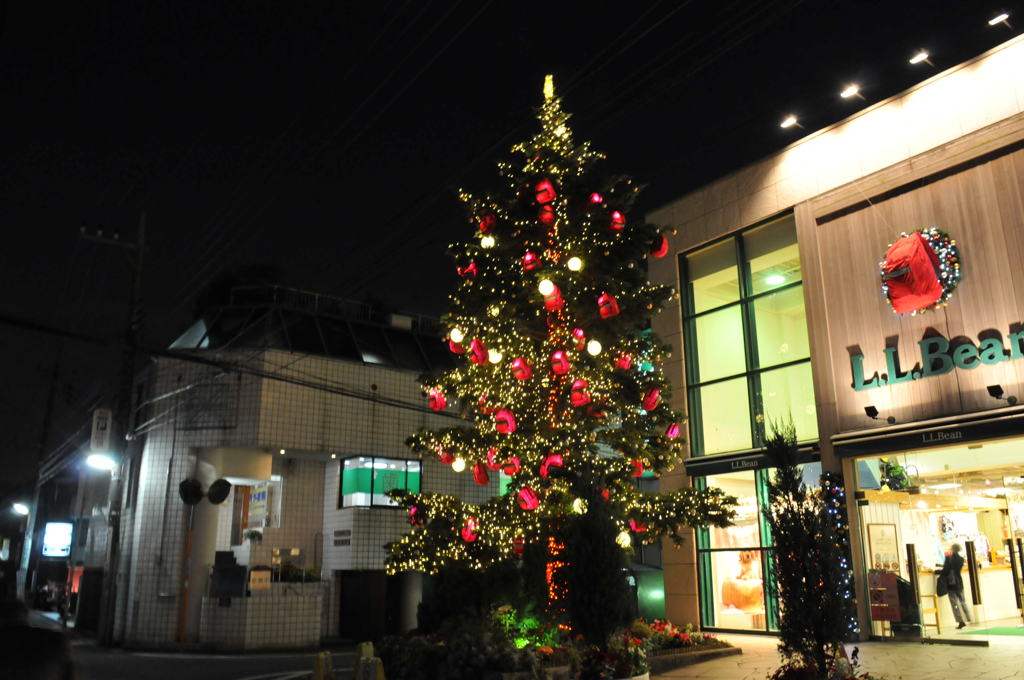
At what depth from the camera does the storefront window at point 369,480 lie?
23938mm

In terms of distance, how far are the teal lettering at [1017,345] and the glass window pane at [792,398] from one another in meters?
4.25

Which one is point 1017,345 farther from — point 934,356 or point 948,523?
point 948,523

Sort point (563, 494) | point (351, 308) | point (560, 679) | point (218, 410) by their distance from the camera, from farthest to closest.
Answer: point (351, 308)
point (218, 410)
point (563, 494)
point (560, 679)

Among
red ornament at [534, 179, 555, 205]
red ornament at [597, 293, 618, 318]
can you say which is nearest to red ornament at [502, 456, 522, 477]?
red ornament at [597, 293, 618, 318]

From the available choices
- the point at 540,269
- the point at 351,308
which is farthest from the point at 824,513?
the point at 351,308

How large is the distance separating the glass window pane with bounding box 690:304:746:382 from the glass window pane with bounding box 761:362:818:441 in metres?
0.89

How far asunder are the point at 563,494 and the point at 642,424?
75.3 inches

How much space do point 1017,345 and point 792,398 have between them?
489 cm

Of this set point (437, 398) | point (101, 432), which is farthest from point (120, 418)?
point (437, 398)

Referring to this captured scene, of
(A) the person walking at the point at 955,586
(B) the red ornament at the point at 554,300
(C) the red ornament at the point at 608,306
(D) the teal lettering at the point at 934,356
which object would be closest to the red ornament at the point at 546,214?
(B) the red ornament at the point at 554,300

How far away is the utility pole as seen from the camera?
19.6 metres

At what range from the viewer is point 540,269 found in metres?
14.5

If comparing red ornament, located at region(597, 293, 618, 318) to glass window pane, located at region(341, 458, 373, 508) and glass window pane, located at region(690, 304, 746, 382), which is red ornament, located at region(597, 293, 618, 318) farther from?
glass window pane, located at region(341, 458, 373, 508)

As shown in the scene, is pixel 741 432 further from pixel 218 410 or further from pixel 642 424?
pixel 218 410
